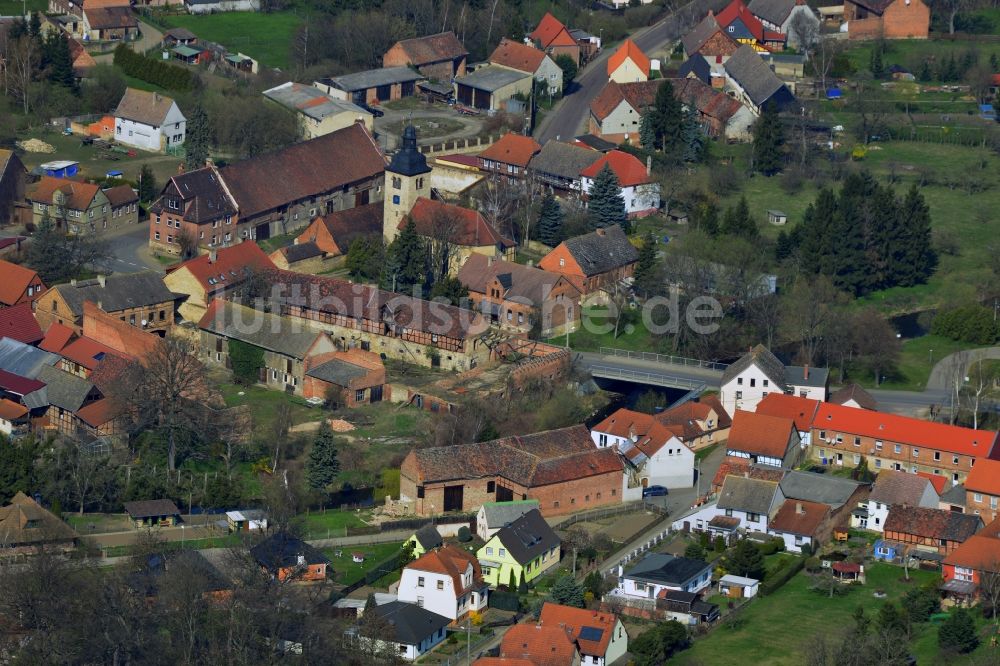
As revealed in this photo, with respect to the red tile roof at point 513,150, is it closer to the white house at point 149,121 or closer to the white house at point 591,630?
the white house at point 149,121

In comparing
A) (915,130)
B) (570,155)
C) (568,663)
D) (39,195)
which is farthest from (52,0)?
(568,663)

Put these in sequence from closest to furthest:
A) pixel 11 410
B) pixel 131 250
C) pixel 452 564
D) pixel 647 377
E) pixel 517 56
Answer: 1. pixel 452 564
2. pixel 11 410
3. pixel 647 377
4. pixel 131 250
5. pixel 517 56

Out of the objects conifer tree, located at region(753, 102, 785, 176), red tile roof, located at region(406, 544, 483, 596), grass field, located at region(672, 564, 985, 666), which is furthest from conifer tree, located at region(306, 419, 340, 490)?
conifer tree, located at region(753, 102, 785, 176)

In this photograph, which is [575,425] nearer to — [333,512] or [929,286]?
[333,512]

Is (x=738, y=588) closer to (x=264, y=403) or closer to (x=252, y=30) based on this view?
(x=264, y=403)

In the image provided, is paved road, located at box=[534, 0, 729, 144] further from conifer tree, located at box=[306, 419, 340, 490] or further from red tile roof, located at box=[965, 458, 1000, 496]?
red tile roof, located at box=[965, 458, 1000, 496]

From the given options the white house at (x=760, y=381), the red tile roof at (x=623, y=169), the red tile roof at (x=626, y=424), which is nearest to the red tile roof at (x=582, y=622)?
the red tile roof at (x=626, y=424)

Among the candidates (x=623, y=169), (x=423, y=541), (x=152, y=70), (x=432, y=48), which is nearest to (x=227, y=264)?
(x=623, y=169)

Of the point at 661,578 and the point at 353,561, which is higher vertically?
the point at 661,578
